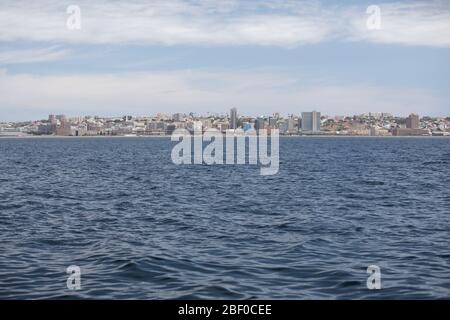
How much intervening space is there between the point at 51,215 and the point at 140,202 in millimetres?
7483

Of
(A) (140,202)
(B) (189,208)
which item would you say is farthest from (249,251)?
(A) (140,202)

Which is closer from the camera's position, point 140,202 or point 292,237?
point 292,237

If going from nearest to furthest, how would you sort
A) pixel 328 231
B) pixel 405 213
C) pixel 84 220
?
pixel 328 231 → pixel 84 220 → pixel 405 213

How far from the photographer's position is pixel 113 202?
36.8 m

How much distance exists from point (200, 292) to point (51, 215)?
667 inches

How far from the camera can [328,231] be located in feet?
82.6

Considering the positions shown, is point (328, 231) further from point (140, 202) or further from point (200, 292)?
point (140, 202)

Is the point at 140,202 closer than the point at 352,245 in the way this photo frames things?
→ No
